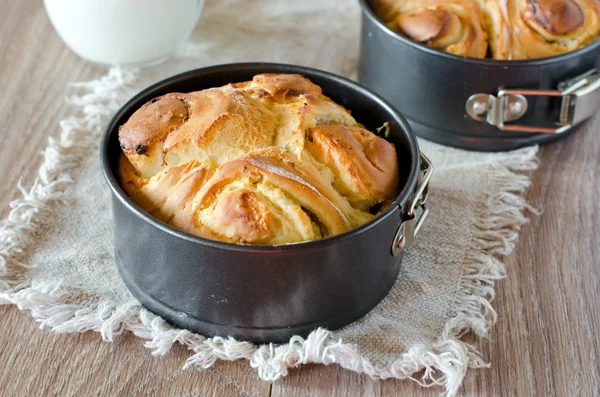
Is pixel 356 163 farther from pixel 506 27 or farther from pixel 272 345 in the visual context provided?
pixel 506 27

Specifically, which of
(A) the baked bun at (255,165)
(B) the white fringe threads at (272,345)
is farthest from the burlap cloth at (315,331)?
(A) the baked bun at (255,165)

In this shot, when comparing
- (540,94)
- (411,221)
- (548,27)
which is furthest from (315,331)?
(548,27)

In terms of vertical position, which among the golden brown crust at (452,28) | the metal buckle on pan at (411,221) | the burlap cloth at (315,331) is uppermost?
the golden brown crust at (452,28)

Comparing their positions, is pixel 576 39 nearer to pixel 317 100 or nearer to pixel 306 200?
pixel 317 100

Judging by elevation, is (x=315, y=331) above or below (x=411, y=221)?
below

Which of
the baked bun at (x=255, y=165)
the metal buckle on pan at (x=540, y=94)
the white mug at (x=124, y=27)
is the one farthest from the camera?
the white mug at (x=124, y=27)

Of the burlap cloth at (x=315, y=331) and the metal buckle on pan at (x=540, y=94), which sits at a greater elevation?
the metal buckle on pan at (x=540, y=94)

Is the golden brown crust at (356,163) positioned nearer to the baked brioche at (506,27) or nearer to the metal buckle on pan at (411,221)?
the metal buckle on pan at (411,221)
